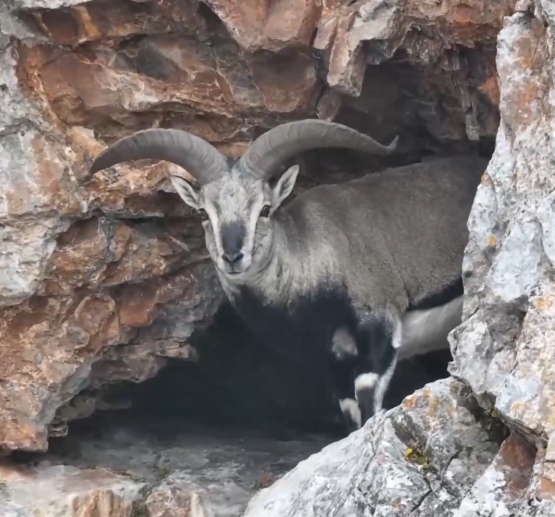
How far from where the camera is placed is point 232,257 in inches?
281

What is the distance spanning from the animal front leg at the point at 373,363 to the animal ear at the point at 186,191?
6.00 feet

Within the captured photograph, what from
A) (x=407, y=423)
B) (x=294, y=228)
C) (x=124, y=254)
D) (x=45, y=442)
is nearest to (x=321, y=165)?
(x=294, y=228)

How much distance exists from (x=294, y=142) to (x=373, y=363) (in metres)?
2.03

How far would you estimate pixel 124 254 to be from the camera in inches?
324

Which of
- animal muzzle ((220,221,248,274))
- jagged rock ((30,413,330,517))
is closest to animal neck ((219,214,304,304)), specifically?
animal muzzle ((220,221,248,274))

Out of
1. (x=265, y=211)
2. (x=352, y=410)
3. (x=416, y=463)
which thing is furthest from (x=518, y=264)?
(x=352, y=410)

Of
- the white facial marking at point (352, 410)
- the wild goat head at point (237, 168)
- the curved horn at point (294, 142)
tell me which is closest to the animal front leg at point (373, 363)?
the white facial marking at point (352, 410)

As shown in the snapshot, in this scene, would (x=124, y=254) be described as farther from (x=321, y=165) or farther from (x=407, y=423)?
(x=407, y=423)

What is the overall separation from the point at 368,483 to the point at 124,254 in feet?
13.4

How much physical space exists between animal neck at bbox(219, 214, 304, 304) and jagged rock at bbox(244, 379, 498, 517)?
2612mm

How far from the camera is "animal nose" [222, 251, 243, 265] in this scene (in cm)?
714

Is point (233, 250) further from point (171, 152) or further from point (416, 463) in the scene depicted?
point (416, 463)

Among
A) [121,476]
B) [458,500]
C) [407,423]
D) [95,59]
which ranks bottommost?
[121,476]

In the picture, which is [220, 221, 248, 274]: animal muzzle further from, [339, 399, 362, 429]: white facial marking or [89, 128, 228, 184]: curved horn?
[339, 399, 362, 429]: white facial marking
